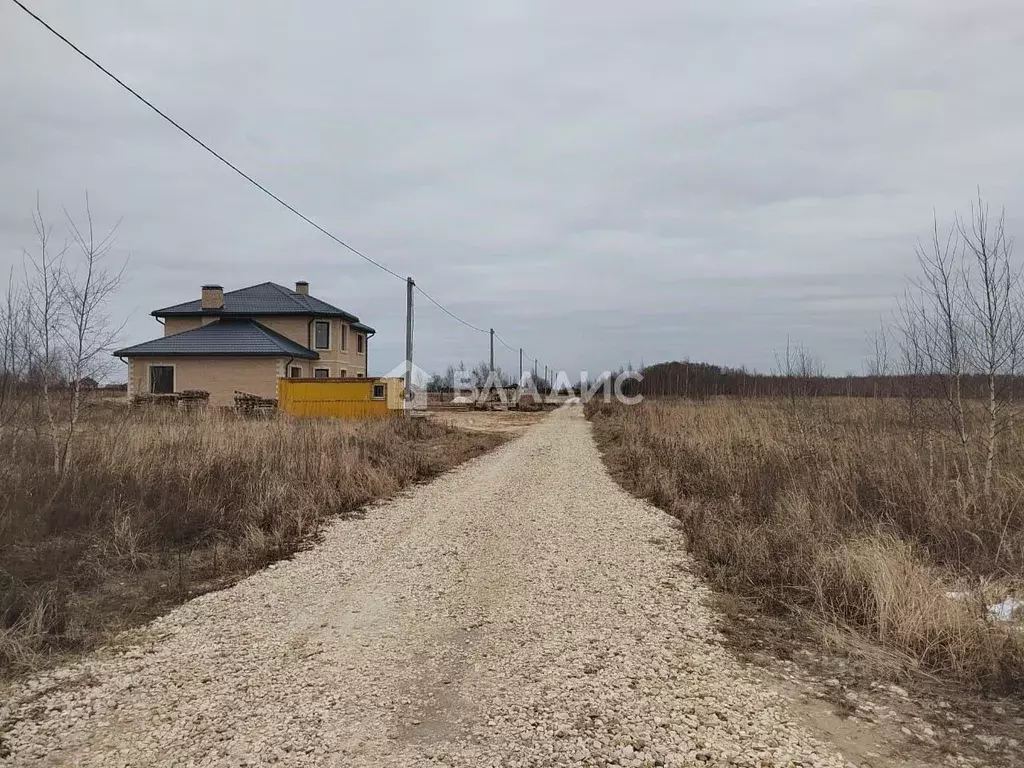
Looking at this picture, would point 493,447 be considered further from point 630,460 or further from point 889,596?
point 889,596

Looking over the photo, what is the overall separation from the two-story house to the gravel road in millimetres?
27534

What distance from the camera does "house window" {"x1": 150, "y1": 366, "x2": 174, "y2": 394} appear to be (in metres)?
31.7

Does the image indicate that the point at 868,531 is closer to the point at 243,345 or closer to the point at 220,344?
the point at 243,345

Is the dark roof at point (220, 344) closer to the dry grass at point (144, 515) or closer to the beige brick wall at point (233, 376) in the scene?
the beige brick wall at point (233, 376)

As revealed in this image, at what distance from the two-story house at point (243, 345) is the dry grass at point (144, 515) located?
20425mm

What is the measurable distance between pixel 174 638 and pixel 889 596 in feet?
15.4

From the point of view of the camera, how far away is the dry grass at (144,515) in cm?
455

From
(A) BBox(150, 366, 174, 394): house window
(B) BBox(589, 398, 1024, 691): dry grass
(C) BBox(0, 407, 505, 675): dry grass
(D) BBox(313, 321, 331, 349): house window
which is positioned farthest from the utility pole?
(A) BBox(150, 366, 174, 394): house window

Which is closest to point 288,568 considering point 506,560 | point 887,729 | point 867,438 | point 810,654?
point 506,560

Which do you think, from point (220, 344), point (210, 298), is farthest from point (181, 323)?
point (220, 344)

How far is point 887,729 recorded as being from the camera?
10.0ft

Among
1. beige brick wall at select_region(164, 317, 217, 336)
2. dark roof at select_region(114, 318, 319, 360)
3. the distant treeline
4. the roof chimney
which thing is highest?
the roof chimney

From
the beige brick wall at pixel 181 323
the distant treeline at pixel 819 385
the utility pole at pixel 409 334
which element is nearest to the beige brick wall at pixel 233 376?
the beige brick wall at pixel 181 323

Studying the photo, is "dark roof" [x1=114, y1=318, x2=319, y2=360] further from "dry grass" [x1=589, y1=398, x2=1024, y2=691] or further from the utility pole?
"dry grass" [x1=589, y1=398, x2=1024, y2=691]
